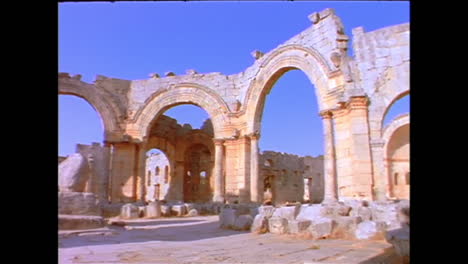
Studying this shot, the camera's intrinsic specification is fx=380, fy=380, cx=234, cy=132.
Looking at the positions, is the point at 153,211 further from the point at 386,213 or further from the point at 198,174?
the point at 198,174

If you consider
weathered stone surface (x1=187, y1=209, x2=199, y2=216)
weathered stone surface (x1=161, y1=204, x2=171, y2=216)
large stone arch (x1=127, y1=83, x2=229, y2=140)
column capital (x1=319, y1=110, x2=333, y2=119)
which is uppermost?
large stone arch (x1=127, y1=83, x2=229, y2=140)

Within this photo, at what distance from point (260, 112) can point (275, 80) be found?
5.15ft

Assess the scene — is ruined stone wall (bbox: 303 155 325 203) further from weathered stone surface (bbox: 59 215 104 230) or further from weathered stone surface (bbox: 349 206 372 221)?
weathered stone surface (bbox: 59 215 104 230)

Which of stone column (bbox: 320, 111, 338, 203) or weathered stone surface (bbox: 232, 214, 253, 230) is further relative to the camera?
stone column (bbox: 320, 111, 338, 203)

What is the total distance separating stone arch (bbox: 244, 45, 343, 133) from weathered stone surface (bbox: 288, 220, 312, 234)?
510 centimetres

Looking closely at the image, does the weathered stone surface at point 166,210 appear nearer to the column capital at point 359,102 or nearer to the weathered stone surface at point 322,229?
the column capital at point 359,102

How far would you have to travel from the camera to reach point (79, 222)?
8.43 m

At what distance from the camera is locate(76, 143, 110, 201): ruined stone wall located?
22.7m

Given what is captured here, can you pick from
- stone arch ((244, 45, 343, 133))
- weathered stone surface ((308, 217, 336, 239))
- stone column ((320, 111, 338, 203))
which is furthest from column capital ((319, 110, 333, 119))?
weathered stone surface ((308, 217, 336, 239))

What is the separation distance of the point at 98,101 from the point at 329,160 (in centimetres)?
1223

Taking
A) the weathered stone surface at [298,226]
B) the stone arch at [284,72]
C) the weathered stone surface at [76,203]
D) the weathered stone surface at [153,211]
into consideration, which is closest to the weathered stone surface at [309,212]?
the weathered stone surface at [298,226]

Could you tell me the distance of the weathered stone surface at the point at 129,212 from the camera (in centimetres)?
1491
